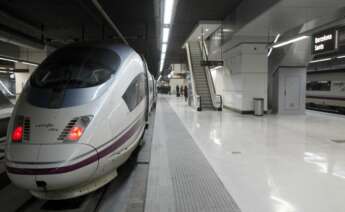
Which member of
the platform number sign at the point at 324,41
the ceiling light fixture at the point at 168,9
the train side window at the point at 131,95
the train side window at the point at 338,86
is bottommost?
the train side window at the point at 131,95

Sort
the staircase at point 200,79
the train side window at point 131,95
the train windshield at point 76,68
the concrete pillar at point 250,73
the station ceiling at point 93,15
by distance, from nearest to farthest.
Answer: the train windshield at point 76,68
the train side window at point 131,95
the station ceiling at point 93,15
the concrete pillar at point 250,73
the staircase at point 200,79

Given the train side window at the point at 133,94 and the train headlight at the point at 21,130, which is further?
the train side window at the point at 133,94

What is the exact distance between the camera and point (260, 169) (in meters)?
4.02

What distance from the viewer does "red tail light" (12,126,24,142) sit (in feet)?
8.38

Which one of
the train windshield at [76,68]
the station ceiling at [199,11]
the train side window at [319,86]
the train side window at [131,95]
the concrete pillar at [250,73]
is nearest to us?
the train windshield at [76,68]

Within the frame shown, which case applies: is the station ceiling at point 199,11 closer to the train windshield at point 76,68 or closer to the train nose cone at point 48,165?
the train windshield at point 76,68

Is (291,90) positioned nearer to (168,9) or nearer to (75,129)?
(168,9)

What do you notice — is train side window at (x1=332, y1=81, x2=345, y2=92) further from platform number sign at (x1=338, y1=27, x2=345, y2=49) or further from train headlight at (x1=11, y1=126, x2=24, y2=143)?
train headlight at (x1=11, y1=126, x2=24, y2=143)

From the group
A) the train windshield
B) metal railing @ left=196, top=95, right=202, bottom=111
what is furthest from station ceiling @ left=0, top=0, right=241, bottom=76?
metal railing @ left=196, top=95, right=202, bottom=111

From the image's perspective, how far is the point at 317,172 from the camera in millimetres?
3881

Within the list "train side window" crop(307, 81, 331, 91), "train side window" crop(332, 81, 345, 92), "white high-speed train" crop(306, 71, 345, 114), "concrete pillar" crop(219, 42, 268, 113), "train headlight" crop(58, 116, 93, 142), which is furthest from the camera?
"train side window" crop(307, 81, 331, 91)

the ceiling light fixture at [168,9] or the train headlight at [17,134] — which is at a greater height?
the ceiling light fixture at [168,9]

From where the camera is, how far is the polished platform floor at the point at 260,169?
289cm

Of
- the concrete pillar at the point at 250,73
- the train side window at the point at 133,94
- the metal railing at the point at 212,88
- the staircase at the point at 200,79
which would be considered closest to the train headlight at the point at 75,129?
the train side window at the point at 133,94
